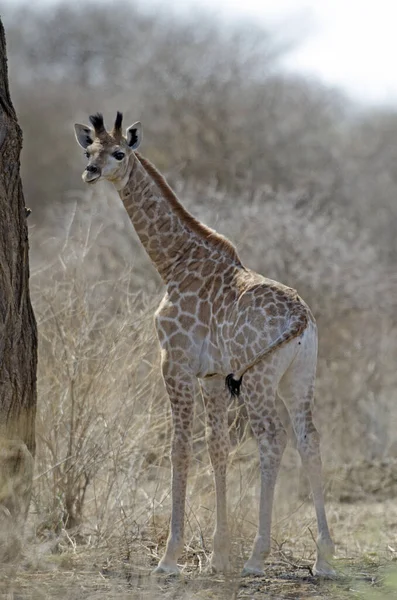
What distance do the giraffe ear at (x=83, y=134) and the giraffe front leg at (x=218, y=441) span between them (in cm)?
181

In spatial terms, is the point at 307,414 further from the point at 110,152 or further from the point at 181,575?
the point at 110,152

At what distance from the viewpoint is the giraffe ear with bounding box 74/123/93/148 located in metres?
7.45

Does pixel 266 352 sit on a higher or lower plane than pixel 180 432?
higher

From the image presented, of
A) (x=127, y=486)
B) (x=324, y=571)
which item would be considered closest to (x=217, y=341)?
(x=324, y=571)

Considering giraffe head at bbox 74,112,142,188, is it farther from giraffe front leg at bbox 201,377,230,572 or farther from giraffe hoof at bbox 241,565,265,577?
giraffe hoof at bbox 241,565,265,577

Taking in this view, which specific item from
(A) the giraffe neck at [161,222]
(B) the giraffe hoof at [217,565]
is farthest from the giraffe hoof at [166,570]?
(A) the giraffe neck at [161,222]

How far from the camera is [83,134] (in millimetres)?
7492

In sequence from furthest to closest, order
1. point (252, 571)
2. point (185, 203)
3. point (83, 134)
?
point (185, 203) < point (83, 134) < point (252, 571)

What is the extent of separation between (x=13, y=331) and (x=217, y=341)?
123 cm

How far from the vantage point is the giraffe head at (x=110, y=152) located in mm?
7055

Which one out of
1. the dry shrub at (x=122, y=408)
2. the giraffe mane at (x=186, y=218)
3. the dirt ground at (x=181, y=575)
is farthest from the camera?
the dry shrub at (x=122, y=408)

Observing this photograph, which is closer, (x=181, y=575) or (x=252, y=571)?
(x=252, y=571)

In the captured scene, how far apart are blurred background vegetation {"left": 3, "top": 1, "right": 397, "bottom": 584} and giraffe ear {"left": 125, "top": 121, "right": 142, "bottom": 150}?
1105 millimetres

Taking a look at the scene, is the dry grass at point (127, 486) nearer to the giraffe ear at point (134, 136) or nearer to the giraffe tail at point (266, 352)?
the giraffe tail at point (266, 352)
